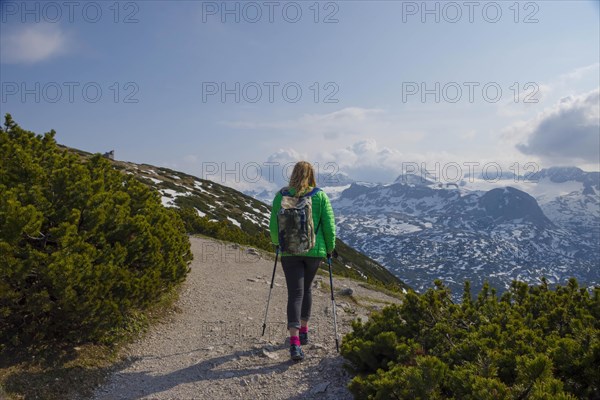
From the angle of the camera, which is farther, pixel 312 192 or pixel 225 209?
pixel 225 209

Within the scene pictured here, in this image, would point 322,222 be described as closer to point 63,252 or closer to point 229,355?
point 229,355

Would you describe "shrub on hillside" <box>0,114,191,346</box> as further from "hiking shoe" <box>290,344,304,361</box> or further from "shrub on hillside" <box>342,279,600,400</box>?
"shrub on hillside" <box>342,279,600,400</box>

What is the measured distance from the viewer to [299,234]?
6.57m

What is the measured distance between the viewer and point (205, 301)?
1148 cm

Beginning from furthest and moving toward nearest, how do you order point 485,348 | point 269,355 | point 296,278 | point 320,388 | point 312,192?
1. point 269,355
2. point 312,192
3. point 296,278
4. point 320,388
5. point 485,348

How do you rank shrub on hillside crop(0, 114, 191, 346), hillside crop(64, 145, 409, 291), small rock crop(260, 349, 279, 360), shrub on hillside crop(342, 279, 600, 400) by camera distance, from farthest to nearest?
hillside crop(64, 145, 409, 291), small rock crop(260, 349, 279, 360), shrub on hillside crop(0, 114, 191, 346), shrub on hillside crop(342, 279, 600, 400)

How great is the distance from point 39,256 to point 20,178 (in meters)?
2.07

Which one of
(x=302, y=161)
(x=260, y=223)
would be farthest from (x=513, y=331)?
(x=260, y=223)

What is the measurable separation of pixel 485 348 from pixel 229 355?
182 inches

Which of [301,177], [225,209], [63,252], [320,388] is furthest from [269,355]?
[225,209]

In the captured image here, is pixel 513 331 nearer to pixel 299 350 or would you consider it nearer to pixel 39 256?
pixel 299 350

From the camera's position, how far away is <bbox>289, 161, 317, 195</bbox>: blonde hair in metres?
6.90

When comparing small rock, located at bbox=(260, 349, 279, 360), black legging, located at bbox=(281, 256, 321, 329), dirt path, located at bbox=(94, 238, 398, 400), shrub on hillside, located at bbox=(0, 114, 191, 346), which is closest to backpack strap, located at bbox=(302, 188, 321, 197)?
black legging, located at bbox=(281, 256, 321, 329)

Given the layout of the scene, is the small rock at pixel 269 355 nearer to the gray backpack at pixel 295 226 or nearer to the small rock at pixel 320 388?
the small rock at pixel 320 388
